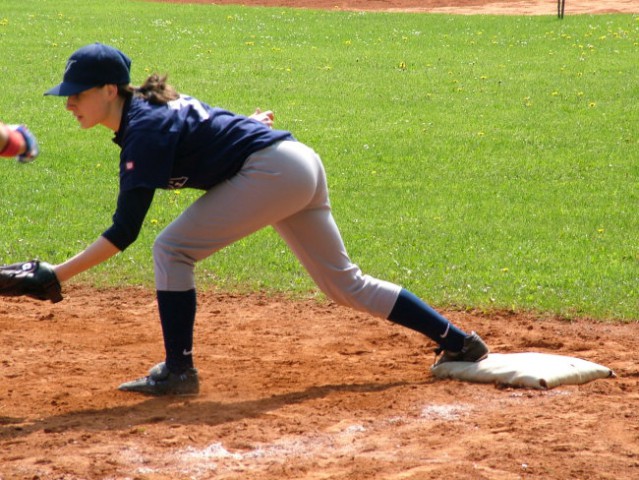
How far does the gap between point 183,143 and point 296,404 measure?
Result: 1.33 metres

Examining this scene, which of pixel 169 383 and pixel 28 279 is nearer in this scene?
pixel 28 279

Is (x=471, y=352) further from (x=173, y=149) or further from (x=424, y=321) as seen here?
(x=173, y=149)

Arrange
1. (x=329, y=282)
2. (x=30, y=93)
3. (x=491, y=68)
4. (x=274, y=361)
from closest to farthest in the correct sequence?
1. (x=329, y=282)
2. (x=274, y=361)
3. (x=30, y=93)
4. (x=491, y=68)

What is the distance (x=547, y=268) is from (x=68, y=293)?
11.1 ft

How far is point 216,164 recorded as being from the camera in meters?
4.86

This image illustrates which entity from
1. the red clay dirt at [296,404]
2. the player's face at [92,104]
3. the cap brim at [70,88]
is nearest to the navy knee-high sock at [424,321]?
the red clay dirt at [296,404]

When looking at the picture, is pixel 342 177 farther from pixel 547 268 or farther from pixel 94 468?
pixel 94 468

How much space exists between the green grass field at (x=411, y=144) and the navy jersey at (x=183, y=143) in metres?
2.47

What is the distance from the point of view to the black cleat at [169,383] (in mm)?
5145

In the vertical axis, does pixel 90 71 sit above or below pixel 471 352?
above

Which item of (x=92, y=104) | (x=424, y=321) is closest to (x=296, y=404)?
(x=424, y=321)

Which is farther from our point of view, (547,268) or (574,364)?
(547,268)

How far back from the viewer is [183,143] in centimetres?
478

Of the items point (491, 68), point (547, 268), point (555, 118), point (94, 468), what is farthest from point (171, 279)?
point (491, 68)
